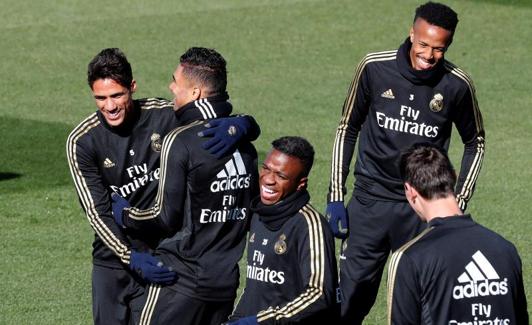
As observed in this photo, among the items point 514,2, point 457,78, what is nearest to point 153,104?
point 457,78

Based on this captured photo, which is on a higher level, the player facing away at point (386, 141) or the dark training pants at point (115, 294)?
the player facing away at point (386, 141)

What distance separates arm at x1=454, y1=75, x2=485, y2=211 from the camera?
9.02 m

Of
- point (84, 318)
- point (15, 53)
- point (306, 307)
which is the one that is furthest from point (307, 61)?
point (306, 307)

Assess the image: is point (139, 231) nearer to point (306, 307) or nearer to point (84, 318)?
point (306, 307)

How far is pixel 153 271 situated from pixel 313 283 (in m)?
1.10

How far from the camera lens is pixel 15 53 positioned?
2102 cm

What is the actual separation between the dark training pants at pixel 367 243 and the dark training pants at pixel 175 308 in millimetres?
1645

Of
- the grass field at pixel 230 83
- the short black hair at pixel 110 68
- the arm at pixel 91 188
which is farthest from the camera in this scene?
the grass field at pixel 230 83

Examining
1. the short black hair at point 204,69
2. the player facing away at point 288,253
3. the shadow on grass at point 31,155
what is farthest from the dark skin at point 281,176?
the shadow on grass at point 31,155

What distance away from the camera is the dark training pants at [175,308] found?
765 centimetres

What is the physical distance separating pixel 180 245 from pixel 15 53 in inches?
551

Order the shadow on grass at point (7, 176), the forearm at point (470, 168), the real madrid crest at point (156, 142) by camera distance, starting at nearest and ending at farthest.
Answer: the real madrid crest at point (156, 142)
the forearm at point (470, 168)
the shadow on grass at point (7, 176)

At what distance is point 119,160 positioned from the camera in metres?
8.27

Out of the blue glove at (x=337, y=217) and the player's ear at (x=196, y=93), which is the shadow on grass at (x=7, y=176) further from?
the player's ear at (x=196, y=93)
